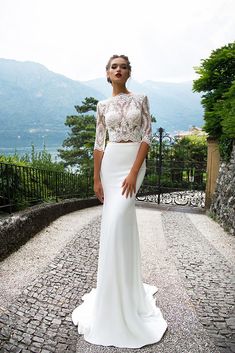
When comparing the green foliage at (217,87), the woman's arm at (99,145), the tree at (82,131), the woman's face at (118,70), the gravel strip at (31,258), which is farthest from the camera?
the tree at (82,131)

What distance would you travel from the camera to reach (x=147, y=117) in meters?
2.85

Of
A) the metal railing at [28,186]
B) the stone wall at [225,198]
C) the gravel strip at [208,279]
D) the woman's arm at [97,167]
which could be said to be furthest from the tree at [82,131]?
the woman's arm at [97,167]

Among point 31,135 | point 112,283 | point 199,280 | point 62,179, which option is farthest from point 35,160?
point 31,135

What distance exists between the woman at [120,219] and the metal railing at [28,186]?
3357 millimetres

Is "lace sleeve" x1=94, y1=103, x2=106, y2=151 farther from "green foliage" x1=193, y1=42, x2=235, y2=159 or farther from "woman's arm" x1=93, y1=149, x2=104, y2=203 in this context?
"green foliage" x1=193, y1=42, x2=235, y2=159

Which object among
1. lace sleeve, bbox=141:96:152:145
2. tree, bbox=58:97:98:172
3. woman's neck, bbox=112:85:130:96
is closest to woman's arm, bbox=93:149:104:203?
lace sleeve, bbox=141:96:152:145

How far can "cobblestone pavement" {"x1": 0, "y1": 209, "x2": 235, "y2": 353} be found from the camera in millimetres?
2748

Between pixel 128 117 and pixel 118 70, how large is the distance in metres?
0.45

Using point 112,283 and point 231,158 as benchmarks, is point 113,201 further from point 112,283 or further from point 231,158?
point 231,158

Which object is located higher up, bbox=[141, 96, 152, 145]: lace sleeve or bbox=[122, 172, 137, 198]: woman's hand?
bbox=[141, 96, 152, 145]: lace sleeve

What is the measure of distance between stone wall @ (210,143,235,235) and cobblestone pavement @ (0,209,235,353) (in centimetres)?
196

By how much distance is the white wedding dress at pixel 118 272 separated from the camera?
9.10ft

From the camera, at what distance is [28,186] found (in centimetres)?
700

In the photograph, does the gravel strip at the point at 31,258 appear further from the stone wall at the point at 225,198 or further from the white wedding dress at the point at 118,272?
the stone wall at the point at 225,198
